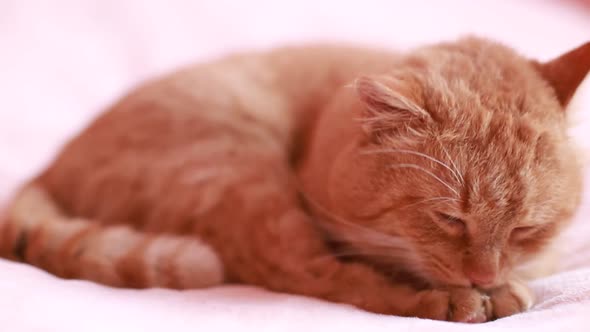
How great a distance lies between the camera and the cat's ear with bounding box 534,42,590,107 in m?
1.52

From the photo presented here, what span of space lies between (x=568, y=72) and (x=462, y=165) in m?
0.46

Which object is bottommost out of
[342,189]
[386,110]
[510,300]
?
[510,300]

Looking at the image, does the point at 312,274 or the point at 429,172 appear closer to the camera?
the point at 429,172

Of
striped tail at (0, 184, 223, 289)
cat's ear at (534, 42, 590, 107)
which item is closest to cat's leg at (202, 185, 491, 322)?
striped tail at (0, 184, 223, 289)

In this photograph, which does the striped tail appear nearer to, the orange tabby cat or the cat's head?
the orange tabby cat

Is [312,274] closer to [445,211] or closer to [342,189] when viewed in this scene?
[342,189]

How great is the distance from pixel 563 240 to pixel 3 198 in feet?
6.32

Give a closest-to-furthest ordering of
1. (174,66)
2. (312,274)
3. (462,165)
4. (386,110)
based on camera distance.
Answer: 1. (462,165)
2. (386,110)
3. (312,274)
4. (174,66)

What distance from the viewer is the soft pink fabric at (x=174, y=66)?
1.31 m

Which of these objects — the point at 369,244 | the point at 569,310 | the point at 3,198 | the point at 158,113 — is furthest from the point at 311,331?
the point at 3,198

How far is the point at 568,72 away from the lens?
5.07 ft

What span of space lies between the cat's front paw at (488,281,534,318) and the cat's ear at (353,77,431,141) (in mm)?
464

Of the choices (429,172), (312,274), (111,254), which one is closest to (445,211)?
(429,172)

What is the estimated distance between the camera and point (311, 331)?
1269mm
